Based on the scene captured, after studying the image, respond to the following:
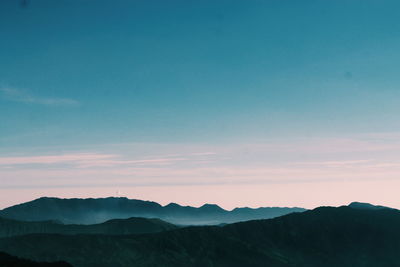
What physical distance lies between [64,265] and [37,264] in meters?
8.43

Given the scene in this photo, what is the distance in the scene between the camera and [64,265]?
12838 cm

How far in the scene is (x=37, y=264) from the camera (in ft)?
399

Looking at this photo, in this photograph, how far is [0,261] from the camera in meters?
122

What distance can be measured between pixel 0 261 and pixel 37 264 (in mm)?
9104

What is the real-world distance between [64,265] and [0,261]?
15.2 metres
